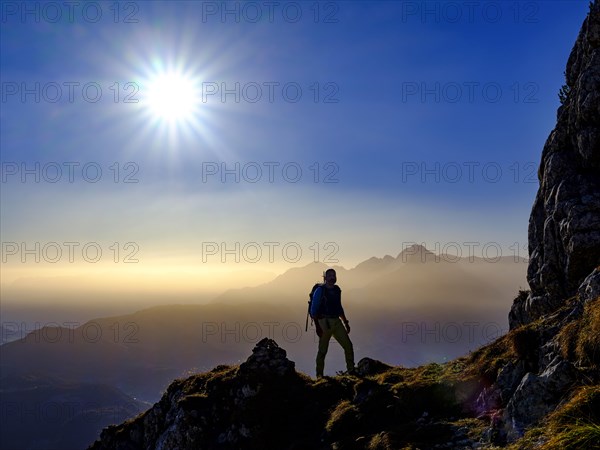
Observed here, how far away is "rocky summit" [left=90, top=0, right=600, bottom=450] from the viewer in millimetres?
9445

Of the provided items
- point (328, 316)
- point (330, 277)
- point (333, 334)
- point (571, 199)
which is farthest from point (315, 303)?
point (571, 199)

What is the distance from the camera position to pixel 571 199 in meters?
20.1

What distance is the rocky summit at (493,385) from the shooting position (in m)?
9.45

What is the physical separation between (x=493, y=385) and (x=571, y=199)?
41.0 ft

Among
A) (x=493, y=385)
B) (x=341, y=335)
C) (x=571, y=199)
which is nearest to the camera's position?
(x=493, y=385)

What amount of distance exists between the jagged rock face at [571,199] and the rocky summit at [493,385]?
57 mm

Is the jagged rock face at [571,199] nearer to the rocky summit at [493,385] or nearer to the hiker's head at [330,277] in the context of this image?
the rocky summit at [493,385]

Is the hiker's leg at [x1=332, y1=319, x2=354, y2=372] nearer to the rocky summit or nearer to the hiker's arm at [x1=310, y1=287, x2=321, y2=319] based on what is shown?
the rocky summit

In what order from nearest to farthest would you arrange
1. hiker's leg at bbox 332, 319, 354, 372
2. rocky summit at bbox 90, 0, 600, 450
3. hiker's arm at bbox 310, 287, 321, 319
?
rocky summit at bbox 90, 0, 600, 450
hiker's leg at bbox 332, 319, 354, 372
hiker's arm at bbox 310, 287, 321, 319

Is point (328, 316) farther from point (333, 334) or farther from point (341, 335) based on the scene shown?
point (341, 335)

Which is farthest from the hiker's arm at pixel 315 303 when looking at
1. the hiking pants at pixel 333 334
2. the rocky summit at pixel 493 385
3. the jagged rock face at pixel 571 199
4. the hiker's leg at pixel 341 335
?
the jagged rock face at pixel 571 199

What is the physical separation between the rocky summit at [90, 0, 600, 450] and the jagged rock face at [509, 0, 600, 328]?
0.19 feet

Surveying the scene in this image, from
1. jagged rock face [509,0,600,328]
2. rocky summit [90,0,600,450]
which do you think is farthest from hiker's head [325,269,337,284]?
jagged rock face [509,0,600,328]

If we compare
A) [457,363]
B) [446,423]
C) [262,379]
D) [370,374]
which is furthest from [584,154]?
[262,379]
